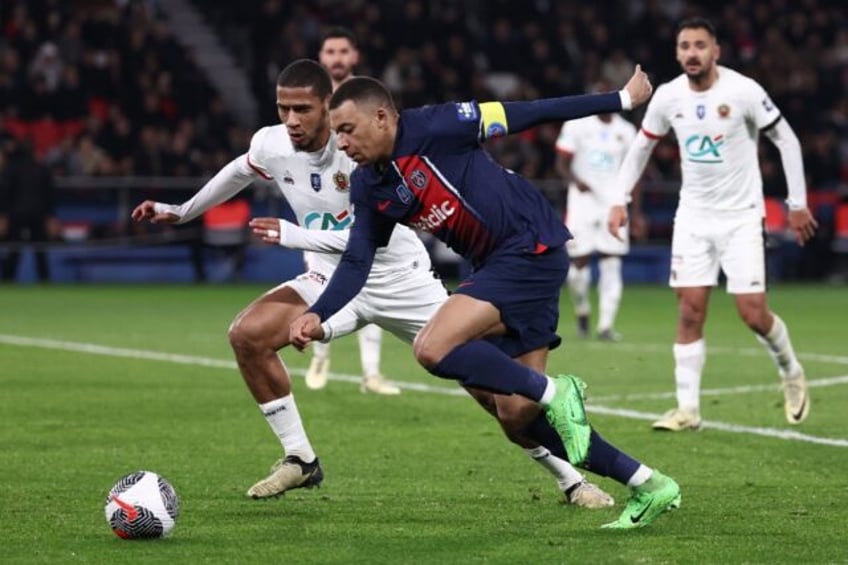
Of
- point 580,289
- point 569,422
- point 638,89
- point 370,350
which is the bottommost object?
point 580,289

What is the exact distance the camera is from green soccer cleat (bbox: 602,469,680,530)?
7.06 m

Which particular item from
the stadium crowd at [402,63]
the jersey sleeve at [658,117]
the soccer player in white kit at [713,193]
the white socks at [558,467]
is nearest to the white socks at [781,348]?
the soccer player in white kit at [713,193]

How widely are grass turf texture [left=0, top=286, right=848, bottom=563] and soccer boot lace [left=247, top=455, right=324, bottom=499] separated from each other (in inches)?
2.6

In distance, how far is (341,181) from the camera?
28.1ft

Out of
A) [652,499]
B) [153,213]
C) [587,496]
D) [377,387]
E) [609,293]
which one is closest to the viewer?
[652,499]

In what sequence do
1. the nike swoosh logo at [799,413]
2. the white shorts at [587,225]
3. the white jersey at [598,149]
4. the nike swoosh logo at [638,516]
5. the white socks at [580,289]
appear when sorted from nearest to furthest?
the nike swoosh logo at [638,516], the nike swoosh logo at [799,413], the white socks at [580,289], the white shorts at [587,225], the white jersey at [598,149]

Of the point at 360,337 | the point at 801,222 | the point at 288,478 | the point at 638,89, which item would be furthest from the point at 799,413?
the point at 638,89

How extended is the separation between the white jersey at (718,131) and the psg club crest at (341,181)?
9.38 feet

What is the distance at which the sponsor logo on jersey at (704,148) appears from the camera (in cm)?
1073

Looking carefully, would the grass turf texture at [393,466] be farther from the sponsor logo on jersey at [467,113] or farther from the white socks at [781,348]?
the sponsor logo on jersey at [467,113]

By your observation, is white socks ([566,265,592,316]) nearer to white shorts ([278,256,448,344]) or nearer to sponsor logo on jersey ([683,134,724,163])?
sponsor logo on jersey ([683,134,724,163])

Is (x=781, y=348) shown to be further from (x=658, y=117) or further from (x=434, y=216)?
(x=434, y=216)

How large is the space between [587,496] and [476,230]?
1404 mm

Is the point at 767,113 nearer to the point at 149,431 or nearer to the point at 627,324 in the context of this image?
the point at 149,431
